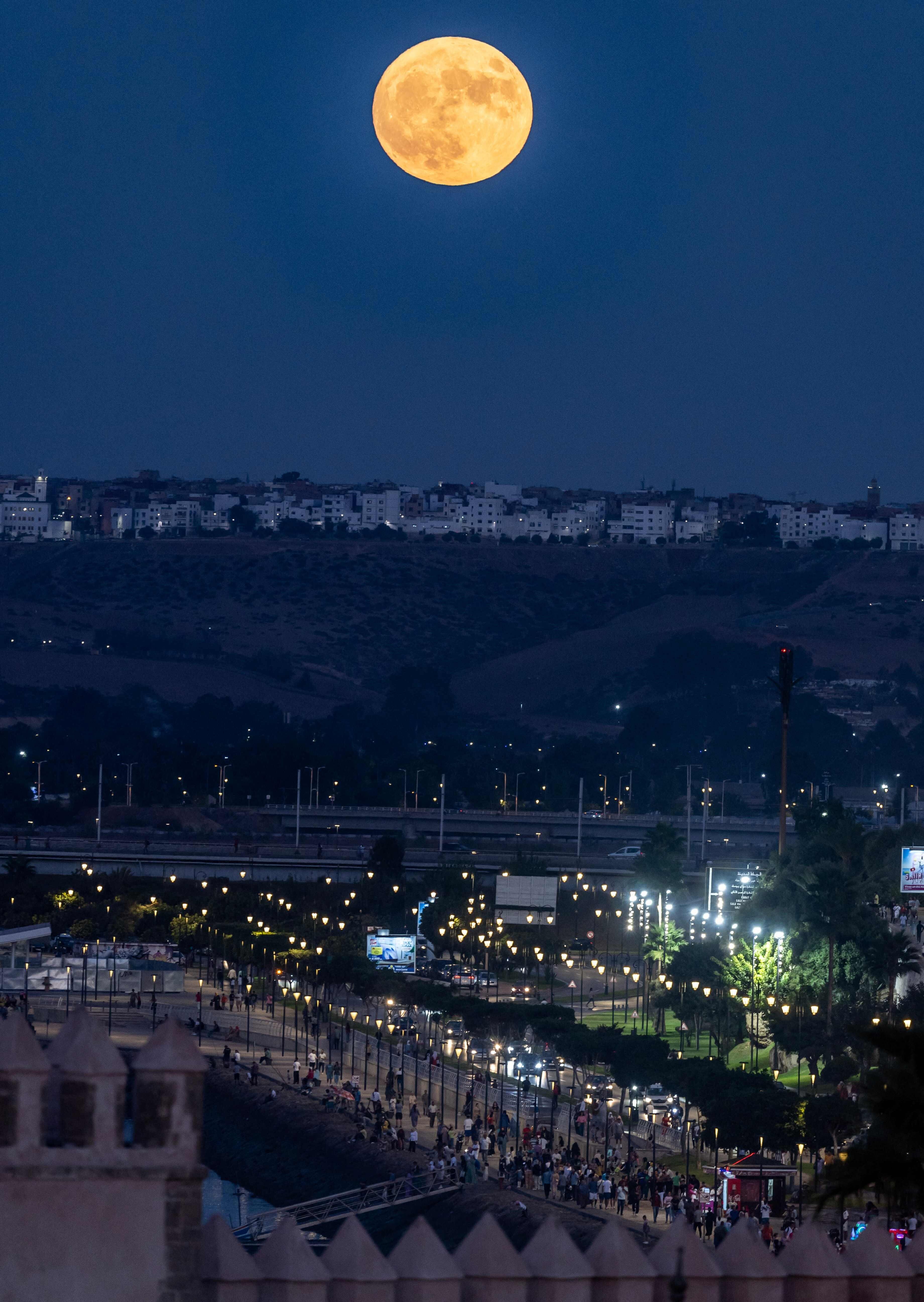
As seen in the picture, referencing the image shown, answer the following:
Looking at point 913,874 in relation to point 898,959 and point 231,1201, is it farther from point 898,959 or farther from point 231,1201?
point 231,1201

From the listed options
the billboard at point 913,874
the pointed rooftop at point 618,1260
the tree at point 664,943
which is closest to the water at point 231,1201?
the tree at point 664,943

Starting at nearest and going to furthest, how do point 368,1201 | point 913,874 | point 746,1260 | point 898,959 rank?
point 746,1260, point 368,1201, point 898,959, point 913,874

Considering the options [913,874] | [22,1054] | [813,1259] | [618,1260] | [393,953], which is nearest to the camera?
[22,1054]

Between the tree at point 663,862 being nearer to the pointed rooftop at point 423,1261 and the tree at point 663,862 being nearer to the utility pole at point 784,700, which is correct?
the utility pole at point 784,700

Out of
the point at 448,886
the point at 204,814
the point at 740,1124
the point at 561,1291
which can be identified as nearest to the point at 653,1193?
the point at 740,1124

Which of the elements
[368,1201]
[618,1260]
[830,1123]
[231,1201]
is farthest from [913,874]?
[618,1260]

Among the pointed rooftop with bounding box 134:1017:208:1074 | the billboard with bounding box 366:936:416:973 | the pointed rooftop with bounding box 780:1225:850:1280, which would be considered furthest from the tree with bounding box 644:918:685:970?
the pointed rooftop with bounding box 134:1017:208:1074

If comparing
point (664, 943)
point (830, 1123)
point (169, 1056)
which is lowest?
point (830, 1123)
